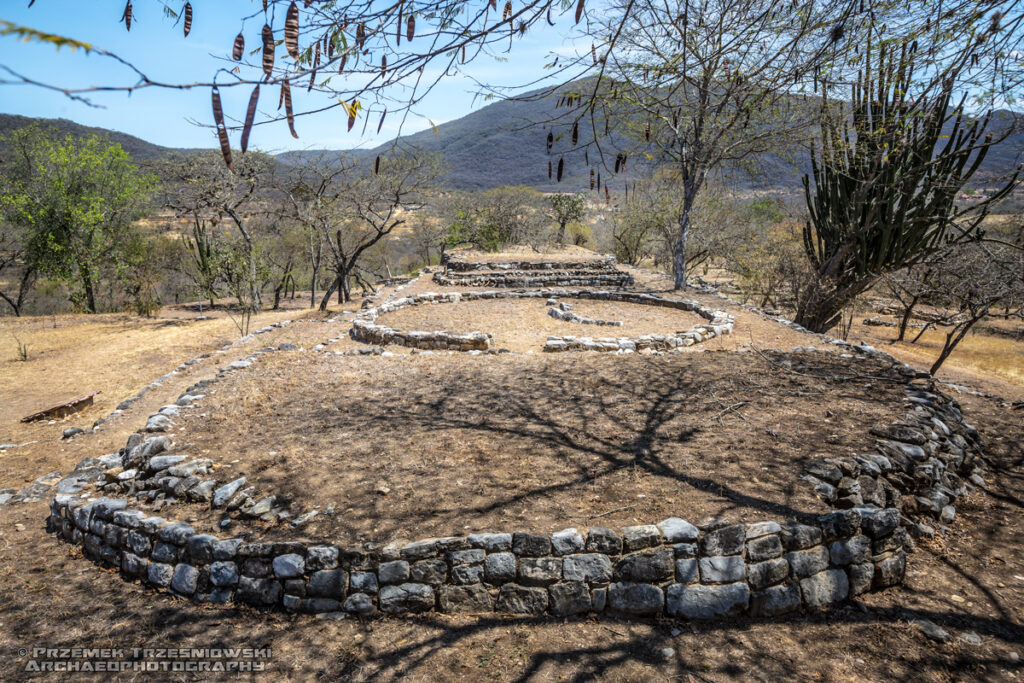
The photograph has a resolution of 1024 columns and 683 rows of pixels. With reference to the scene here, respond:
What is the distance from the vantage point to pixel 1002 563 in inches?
168

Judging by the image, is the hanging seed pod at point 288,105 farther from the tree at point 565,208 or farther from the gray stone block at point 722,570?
the tree at point 565,208

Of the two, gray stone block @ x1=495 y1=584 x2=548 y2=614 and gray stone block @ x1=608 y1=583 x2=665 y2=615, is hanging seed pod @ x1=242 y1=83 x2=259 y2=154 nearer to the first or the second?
gray stone block @ x1=495 y1=584 x2=548 y2=614

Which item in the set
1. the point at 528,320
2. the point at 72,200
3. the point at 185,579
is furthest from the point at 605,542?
the point at 72,200

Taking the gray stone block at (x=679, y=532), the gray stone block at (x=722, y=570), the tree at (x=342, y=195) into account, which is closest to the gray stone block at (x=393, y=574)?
the gray stone block at (x=679, y=532)

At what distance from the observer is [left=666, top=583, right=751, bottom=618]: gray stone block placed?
3.61 meters

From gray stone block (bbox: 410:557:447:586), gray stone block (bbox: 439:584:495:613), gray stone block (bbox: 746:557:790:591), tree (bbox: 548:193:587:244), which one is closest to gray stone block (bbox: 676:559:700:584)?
gray stone block (bbox: 746:557:790:591)

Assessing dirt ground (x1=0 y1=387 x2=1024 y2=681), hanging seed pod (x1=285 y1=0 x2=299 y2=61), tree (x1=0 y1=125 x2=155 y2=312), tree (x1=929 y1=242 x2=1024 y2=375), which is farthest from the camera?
tree (x1=0 y1=125 x2=155 y2=312)

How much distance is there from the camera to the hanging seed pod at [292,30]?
7.33 feet

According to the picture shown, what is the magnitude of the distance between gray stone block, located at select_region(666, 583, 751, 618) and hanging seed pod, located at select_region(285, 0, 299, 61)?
413 cm

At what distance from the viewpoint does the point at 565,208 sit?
32094 millimetres

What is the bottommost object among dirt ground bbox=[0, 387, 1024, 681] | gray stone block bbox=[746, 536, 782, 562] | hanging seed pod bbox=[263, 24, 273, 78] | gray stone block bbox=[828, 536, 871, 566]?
dirt ground bbox=[0, 387, 1024, 681]

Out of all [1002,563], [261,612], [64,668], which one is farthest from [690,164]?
[64,668]

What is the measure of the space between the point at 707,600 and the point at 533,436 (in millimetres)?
2434

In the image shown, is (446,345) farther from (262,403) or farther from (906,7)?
(906,7)
